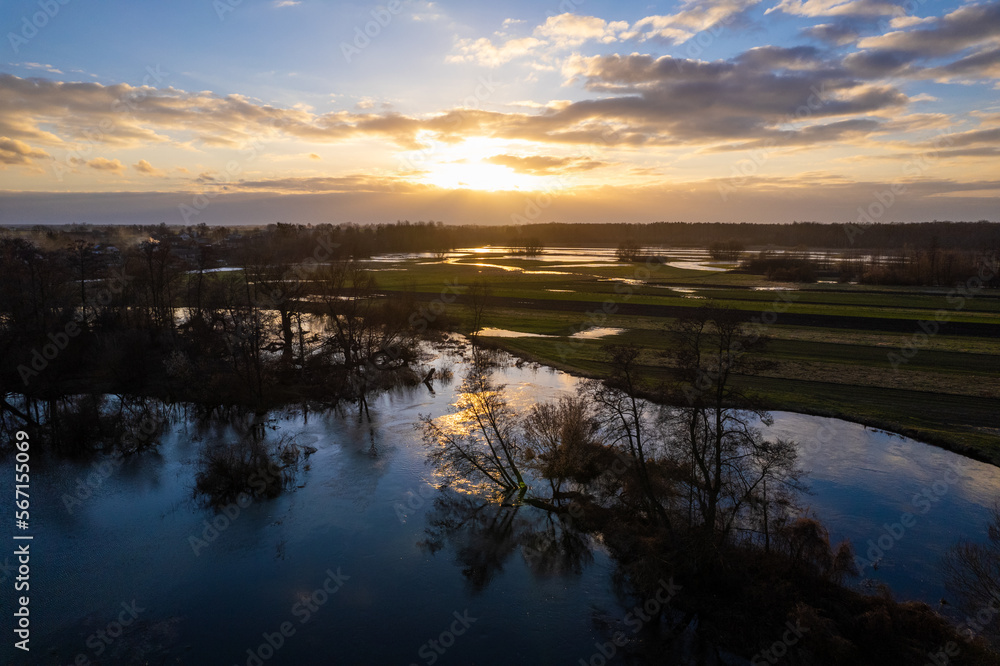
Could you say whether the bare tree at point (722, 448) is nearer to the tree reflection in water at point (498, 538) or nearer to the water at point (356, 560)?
the water at point (356, 560)

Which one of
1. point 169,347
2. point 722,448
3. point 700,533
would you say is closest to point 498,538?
point 700,533

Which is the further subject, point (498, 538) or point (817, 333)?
point (817, 333)

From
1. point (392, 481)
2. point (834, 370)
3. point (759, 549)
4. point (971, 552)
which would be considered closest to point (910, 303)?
point (834, 370)

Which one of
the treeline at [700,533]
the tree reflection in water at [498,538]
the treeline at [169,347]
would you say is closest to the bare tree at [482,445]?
the treeline at [700,533]

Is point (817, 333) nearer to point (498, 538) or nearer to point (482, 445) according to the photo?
point (482, 445)

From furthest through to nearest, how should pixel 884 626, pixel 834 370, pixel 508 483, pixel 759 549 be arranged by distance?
1. pixel 834 370
2. pixel 508 483
3. pixel 759 549
4. pixel 884 626

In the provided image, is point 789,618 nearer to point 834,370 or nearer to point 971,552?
point 971,552
